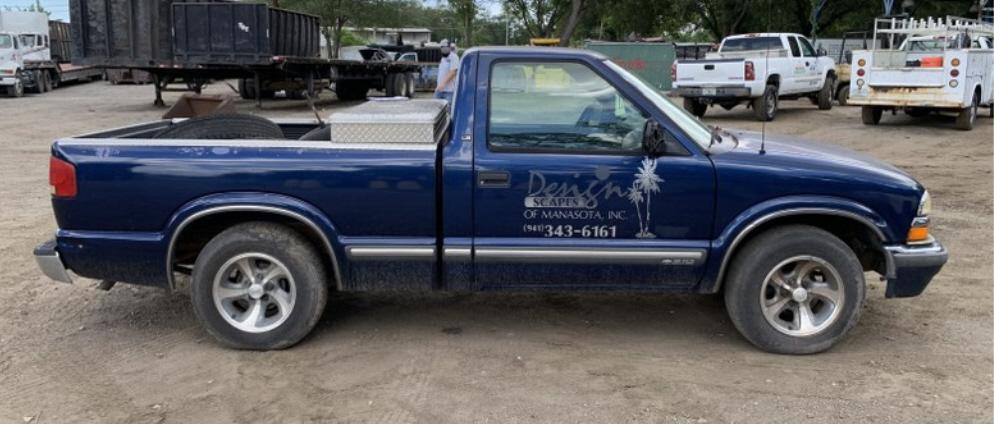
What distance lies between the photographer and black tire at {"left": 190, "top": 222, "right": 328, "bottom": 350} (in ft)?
14.6

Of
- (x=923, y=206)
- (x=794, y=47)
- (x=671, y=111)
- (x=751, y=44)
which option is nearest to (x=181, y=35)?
(x=751, y=44)

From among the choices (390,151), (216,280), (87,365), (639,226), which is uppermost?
(390,151)

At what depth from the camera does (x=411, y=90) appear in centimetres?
2844

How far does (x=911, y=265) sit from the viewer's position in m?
4.42

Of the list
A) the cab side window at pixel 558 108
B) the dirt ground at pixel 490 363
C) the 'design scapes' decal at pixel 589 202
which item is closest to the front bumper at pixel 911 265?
the dirt ground at pixel 490 363

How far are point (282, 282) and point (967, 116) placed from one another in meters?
15.1

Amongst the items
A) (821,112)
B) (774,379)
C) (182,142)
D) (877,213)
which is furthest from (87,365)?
(821,112)

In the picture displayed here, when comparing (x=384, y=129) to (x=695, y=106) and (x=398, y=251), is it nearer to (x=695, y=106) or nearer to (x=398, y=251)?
(x=398, y=251)

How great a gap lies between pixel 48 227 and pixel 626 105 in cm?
580

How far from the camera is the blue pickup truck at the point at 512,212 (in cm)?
436

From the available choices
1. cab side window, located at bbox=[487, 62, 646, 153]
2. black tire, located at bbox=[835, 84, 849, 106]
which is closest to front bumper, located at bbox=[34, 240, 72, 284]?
cab side window, located at bbox=[487, 62, 646, 153]

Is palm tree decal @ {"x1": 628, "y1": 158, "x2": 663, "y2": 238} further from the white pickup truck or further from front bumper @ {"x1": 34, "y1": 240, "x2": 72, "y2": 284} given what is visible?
the white pickup truck

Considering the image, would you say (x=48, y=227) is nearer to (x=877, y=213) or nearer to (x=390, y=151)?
(x=390, y=151)

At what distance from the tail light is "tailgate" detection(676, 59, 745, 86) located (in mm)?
15140
